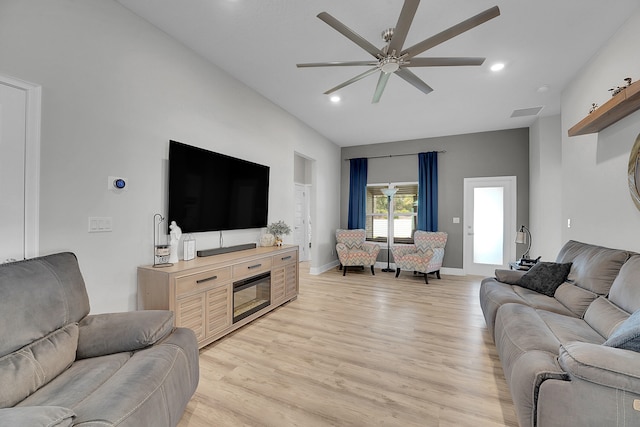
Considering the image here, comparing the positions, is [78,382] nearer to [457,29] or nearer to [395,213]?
[457,29]

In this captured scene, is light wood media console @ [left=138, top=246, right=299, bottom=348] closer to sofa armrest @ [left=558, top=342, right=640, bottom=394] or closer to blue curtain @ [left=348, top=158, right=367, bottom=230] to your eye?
sofa armrest @ [left=558, top=342, right=640, bottom=394]

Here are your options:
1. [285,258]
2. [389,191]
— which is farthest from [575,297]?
[389,191]

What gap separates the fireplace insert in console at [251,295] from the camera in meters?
2.85

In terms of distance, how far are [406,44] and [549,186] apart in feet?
11.9

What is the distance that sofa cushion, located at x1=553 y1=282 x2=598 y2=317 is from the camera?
2.09 metres

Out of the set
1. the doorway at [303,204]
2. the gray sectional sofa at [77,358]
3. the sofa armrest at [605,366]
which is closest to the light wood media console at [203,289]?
the gray sectional sofa at [77,358]

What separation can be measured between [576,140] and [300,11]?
344cm

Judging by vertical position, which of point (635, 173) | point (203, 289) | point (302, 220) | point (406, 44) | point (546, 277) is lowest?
point (203, 289)

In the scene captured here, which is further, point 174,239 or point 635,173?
point 174,239

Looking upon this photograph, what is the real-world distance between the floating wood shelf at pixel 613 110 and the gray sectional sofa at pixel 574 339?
1.13m

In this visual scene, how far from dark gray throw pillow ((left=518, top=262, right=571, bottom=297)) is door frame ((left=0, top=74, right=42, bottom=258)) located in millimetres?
4144

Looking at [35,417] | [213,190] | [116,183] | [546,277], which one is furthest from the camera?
[213,190]

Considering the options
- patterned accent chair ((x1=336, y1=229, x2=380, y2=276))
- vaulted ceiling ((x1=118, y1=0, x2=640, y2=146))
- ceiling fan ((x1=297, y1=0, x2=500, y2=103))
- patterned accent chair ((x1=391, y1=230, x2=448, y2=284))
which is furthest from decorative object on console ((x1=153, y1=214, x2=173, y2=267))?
patterned accent chair ((x1=391, y1=230, x2=448, y2=284))

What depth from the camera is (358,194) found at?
6473 mm
